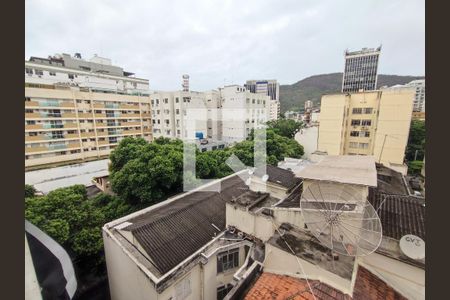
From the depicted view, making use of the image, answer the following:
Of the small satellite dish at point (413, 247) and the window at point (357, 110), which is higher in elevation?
the window at point (357, 110)

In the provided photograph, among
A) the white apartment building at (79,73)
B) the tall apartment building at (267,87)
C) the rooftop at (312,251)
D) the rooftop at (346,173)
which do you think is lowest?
the rooftop at (312,251)

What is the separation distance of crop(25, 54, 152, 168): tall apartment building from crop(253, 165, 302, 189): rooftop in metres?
28.0

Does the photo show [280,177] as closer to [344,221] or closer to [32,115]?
[344,221]

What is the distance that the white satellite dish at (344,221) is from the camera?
5.30m

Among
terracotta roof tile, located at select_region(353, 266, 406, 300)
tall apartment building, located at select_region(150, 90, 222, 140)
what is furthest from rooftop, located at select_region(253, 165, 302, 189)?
tall apartment building, located at select_region(150, 90, 222, 140)

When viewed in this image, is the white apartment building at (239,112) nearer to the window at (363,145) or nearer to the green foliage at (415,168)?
the window at (363,145)

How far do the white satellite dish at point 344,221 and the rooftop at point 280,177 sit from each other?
2.72 metres

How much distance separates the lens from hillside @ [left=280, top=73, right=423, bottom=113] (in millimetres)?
89812

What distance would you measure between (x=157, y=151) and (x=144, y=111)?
24.8 meters

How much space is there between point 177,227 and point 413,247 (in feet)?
25.0

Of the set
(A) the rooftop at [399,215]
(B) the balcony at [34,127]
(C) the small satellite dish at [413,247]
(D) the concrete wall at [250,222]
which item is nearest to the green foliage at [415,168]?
(A) the rooftop at [399,215]

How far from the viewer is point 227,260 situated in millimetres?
7719

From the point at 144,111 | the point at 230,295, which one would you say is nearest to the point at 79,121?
the point at 144,111

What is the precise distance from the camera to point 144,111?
120 ft
